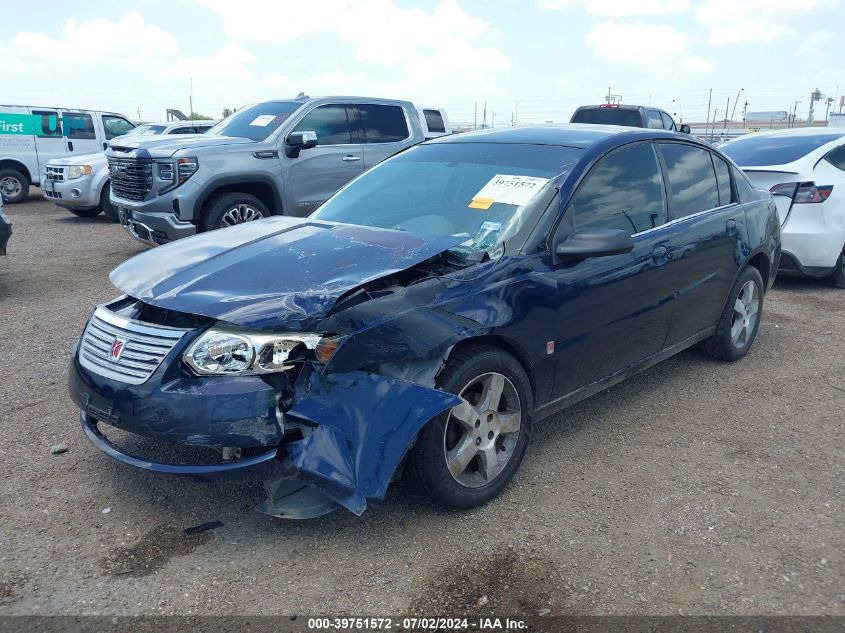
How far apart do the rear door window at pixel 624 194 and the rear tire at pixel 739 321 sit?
46.6 inches

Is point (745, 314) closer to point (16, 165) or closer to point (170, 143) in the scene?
point (170, 143)

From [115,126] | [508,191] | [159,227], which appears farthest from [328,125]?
[115,126]

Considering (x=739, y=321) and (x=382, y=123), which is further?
(x=382, y=123)

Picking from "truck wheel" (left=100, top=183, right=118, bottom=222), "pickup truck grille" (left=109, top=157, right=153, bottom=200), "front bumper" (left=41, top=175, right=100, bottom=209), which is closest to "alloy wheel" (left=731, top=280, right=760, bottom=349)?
"pickup truck grille" (left=109, top=157, right=153, bottom=200)

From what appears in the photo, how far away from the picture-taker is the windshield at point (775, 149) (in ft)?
24.2

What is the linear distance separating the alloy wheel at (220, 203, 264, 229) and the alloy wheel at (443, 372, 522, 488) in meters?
5.55

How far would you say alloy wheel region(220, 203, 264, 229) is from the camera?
26.9 ft

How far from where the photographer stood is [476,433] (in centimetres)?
322

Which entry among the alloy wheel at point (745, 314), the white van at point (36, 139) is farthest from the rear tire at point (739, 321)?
the white van at point (36, 139)

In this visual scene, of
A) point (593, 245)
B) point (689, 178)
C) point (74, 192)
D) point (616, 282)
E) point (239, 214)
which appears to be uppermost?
point (689, 178)

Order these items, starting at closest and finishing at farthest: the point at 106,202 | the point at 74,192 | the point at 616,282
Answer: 1. the point at 616,282
2. the point at 74,192
3. the point at 106,202

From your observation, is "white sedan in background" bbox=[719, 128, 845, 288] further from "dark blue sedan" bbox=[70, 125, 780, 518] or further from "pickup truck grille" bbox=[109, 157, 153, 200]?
"pickup truck grille" bbox=[109, 157, 153, 200]

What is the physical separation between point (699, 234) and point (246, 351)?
304 centimetres

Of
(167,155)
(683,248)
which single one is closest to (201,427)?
(683,248)
